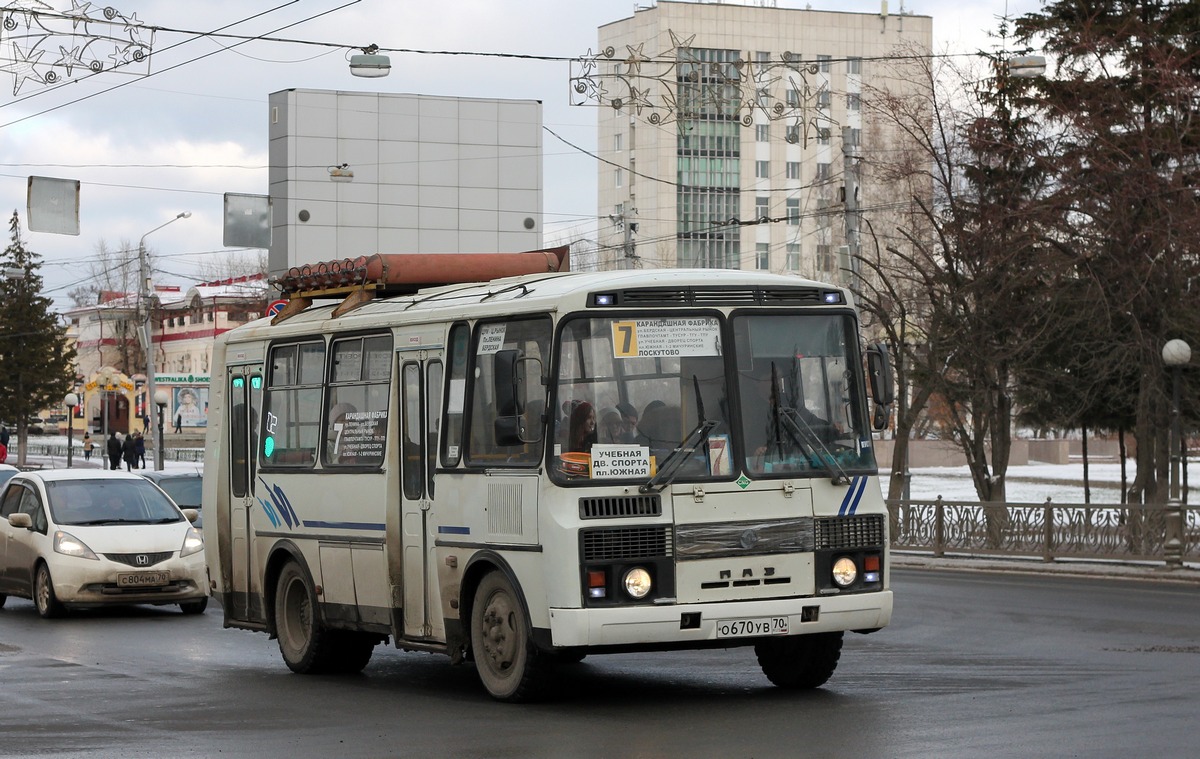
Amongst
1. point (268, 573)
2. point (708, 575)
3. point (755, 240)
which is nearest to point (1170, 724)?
point (708, 575)

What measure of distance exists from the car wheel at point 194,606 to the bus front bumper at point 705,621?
9.92 meters

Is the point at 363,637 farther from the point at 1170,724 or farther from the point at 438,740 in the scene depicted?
the point at 1170,724

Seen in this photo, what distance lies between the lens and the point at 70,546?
19.6 metres

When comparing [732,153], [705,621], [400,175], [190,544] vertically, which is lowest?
[190,544]

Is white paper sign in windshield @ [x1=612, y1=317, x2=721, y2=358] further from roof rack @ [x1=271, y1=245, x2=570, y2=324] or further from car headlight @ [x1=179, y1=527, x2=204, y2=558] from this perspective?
car headlight @ [x1=179, y1=527, x2=204, y2=558]

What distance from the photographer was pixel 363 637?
14297 millimetres

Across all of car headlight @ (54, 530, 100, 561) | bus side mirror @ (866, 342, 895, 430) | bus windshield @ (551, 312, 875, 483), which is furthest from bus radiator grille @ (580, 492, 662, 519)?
car headlight @ (54, 530, 100, 561)

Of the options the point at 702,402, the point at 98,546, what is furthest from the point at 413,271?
the point at 98,546

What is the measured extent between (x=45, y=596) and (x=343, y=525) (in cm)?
753

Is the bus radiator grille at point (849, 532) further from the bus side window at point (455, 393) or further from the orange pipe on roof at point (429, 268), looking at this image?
the orange pipe on roof at point (429, 268)

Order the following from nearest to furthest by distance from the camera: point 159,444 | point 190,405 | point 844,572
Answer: point 844,572 < point 159,444 < point 190,405

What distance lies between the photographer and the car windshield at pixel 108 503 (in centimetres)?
2031

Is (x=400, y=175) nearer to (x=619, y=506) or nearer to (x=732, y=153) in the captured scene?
(x=619, y=506)

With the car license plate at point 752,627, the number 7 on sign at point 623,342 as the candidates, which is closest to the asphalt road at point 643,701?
the car license plate at point 752,627
